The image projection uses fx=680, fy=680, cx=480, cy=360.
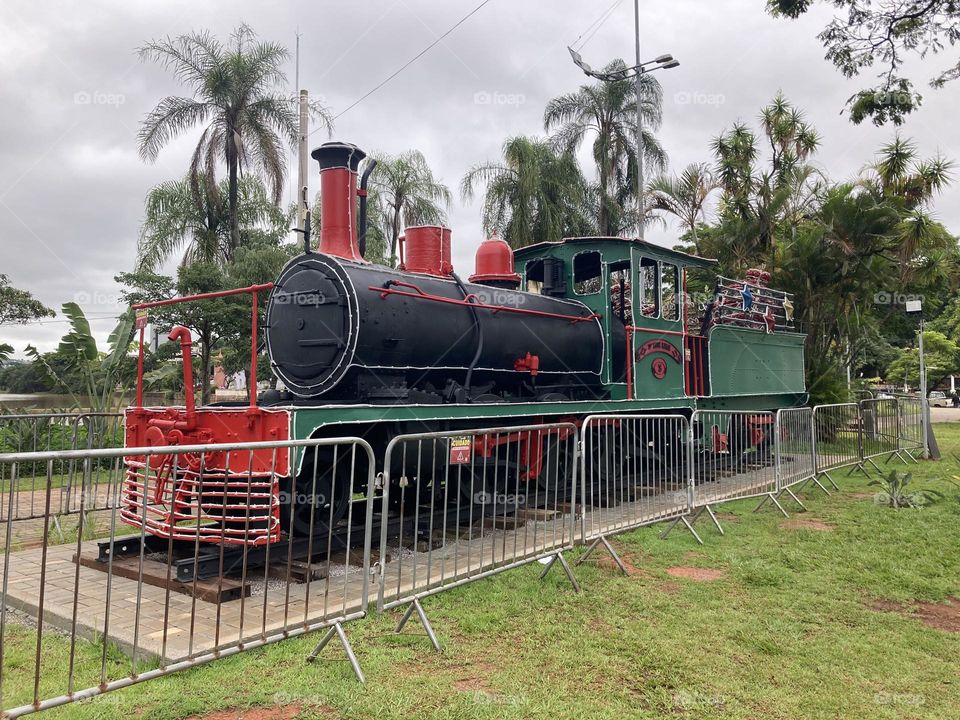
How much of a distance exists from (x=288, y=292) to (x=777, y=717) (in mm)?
5277

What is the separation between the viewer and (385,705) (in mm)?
3303

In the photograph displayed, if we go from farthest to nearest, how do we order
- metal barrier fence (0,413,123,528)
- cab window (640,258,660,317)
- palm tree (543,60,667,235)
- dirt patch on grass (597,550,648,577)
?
palm tree (543,60,667,235)
cab window (640,258,660,317)
metal barrier fence (0,413,123,528)
dirt patch on grass (597,550,648,577)

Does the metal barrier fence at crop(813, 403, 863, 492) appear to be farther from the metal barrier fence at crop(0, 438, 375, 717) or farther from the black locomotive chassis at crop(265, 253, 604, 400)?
the metal barrier fence at crop(0, 438, 375, 717)

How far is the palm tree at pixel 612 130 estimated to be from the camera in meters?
23.7

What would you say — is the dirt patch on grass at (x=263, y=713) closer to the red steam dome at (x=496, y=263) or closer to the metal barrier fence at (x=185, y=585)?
the metal barrier fence at (x=185, y=585)

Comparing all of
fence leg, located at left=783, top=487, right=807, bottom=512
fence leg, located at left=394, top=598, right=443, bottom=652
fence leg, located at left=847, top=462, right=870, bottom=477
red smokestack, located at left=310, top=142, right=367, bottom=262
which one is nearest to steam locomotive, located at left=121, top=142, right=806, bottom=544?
red smokestack, located at left=310, top=142, right=367, bottom=262

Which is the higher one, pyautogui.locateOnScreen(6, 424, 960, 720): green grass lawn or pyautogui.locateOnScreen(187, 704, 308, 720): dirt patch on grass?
pyautogui.locateOnScreen(6, 424, 960, 720): green grass lawn

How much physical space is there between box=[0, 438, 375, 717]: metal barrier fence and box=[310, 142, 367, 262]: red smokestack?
2077 mm

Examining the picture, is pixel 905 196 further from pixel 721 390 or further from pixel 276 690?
pixel 276 690

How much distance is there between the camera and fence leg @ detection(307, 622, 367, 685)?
3.54m

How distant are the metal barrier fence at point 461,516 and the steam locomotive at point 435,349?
1.29ft

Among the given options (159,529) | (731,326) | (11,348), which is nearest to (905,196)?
(731,326)

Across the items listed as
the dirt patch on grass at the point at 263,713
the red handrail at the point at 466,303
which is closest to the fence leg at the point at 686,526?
the red handrail at the point at 466,303

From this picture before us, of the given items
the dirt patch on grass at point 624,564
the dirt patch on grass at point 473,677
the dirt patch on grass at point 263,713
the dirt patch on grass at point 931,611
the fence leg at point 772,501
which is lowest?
the dirt patch on grass at point 263,713
